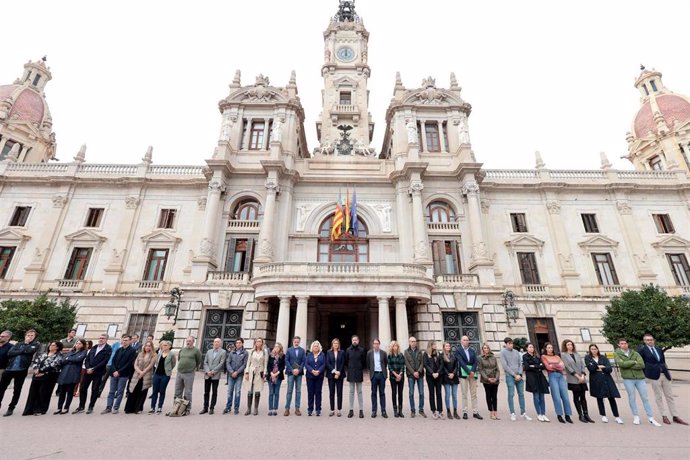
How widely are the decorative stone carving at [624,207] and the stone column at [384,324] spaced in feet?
71.0

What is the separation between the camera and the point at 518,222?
25547 mm

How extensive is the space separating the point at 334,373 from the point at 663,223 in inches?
1207

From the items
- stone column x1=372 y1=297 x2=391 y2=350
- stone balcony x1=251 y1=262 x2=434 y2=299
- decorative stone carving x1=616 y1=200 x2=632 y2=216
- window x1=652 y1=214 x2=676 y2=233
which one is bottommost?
stone column x1=372 y1=297 x2=391 y2=350

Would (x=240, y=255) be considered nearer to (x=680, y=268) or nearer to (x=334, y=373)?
(x=334, y=373)

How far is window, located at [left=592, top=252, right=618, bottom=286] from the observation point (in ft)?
77.4

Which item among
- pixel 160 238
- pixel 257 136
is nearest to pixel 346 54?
pixel 257 136

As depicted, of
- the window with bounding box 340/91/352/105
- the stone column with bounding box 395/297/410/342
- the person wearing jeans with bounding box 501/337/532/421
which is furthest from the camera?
the window with bounding box 340/91/352/105

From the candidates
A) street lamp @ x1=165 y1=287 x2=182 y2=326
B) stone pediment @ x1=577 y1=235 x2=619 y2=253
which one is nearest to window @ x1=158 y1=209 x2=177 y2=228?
street lamp @ x1=165 y1=287 x2=182 y2=326

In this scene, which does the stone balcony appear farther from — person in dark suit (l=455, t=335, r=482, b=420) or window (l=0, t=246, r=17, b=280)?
window (l=0, t=246, r=17, b=280)

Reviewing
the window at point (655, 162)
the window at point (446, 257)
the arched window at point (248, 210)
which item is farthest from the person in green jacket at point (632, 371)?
the window at point (655, 162)

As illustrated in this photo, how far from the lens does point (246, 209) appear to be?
24.9 meters

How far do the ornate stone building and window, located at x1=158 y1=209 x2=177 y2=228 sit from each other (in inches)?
4.4

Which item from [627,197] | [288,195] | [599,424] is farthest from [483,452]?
[627,197]

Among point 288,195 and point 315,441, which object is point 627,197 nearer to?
point 288,195
